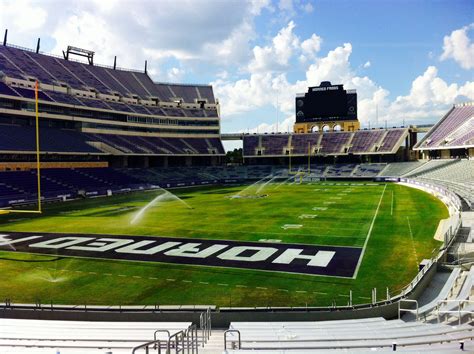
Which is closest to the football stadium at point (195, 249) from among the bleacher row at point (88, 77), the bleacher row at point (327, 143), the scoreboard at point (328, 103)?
the bleacher row at point (88, 77)

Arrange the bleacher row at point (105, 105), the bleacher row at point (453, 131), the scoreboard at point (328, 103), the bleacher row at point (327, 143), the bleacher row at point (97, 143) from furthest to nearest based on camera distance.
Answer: the scoreboard at point (328, 103)
the bleacher row at point (327, 143)
the bleacher row at point (453, 131)
the bleacher row at point (105, 105)
the bleacher row at point (97, 143)

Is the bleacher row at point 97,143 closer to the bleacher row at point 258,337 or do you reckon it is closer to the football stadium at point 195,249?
the football stadium at point 195,249

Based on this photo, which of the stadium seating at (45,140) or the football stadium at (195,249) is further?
the stadium seating at (45,140)

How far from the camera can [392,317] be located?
13664mm

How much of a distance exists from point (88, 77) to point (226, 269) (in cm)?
7795

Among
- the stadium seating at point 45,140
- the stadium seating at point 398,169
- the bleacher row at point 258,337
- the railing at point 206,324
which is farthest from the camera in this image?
the stadium seating at point 398,169

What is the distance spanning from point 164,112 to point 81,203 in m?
49.9

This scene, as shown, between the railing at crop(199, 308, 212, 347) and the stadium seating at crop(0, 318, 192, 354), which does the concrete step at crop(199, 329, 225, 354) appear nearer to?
the railing at crop(199, 308, 212, 347)

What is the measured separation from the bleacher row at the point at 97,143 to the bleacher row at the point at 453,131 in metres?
48.0

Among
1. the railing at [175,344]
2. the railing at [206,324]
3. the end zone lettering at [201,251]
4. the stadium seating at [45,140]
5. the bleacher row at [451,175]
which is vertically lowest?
the end zone lettering at [201,251]

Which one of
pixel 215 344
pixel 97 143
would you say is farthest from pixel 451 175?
pixel 97 143

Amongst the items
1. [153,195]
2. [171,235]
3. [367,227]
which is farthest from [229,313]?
[153,195]

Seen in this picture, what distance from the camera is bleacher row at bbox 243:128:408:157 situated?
9238cm

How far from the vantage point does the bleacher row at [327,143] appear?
9238cm
